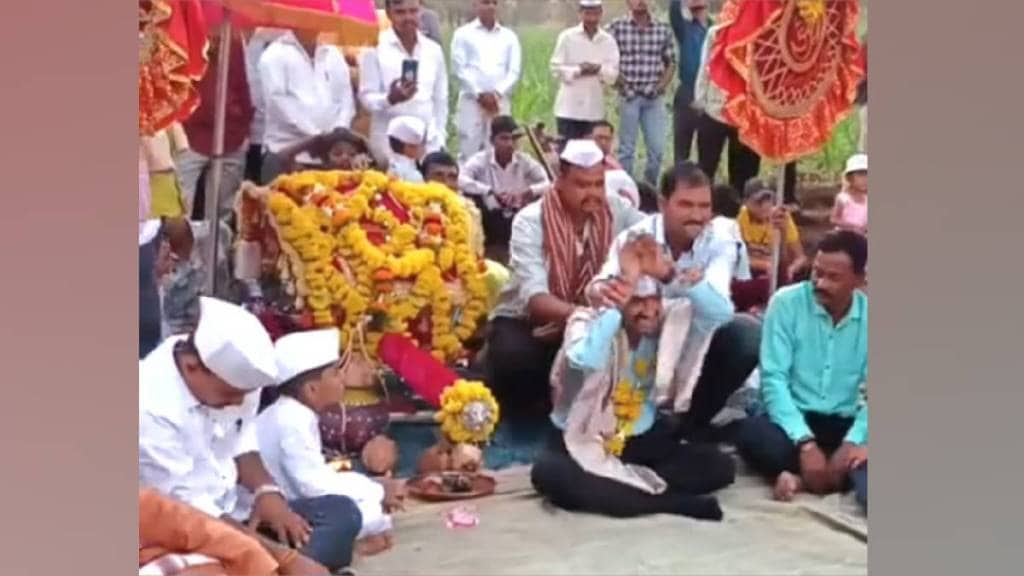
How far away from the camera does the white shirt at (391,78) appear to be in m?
2.63

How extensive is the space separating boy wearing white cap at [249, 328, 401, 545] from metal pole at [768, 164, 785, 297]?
0.82 m

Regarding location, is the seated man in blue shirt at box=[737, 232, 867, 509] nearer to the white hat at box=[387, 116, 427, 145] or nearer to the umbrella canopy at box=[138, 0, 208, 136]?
the white hat at box=[387, 116, 427, 145]

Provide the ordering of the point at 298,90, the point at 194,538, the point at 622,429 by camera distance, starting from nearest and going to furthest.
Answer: the point at 194,538 → the point at 298,90 → the point at 622,429

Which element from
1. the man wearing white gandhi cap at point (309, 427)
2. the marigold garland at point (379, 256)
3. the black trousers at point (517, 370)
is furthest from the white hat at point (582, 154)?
the man wearing white gandhi cap at point (309, 427)

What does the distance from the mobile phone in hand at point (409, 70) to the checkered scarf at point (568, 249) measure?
343mm

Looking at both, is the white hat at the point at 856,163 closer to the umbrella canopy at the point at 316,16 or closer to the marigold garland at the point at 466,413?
the marigold garland at the point at 466,413

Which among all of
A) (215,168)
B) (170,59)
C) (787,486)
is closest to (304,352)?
(215,168)

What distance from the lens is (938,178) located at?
2.16m

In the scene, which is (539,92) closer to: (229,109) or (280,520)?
(229,109)

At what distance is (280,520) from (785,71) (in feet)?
4.31

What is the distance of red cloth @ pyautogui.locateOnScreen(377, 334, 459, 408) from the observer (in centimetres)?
263

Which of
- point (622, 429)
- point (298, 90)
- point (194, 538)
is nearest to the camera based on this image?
point (194, 538)

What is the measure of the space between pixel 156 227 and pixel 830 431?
1.35 m

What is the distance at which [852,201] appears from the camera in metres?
2.71
